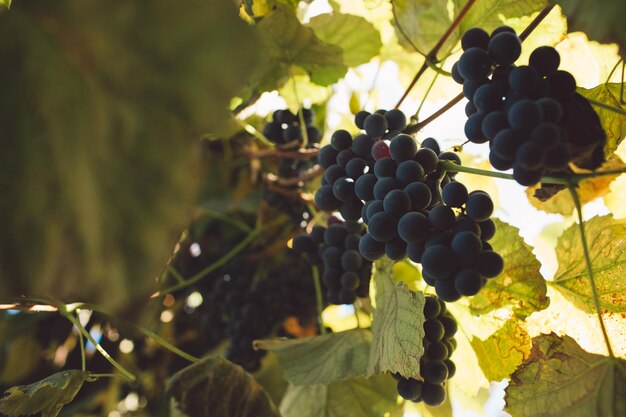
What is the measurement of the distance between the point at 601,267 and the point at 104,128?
0.58 meters

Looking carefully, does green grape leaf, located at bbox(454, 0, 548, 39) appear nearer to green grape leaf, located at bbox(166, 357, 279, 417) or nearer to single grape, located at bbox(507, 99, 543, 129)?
single grape, located at bbox(507, 99, 543, 129)

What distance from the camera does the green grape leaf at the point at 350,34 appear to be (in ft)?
2.73

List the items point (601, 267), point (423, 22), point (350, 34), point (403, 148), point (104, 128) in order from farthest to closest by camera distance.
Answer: point (350, 34), point (423, 22), point (601, 267), point (403, 148), point (104, 128)

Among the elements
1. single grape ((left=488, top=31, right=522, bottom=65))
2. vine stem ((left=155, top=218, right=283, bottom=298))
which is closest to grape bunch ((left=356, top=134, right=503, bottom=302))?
single grape ((left=488, top=31, right=522, bottom=65))

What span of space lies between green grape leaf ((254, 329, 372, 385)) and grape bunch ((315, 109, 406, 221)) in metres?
0.21

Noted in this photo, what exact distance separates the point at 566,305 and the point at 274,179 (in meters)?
0.51

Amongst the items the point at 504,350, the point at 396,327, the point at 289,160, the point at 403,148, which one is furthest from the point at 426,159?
the point at 289,160

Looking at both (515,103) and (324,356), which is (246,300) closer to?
(324,356)

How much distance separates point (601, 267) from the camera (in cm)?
62

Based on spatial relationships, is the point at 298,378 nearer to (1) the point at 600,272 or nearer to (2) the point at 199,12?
(1) the point at 600,272

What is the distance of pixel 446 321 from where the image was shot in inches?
23.7

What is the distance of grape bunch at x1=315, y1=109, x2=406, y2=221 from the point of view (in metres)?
0.58

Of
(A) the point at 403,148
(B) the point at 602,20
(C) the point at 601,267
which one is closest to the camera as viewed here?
(B) the point at 602,20

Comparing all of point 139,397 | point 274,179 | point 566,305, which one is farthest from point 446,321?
point 139,397
